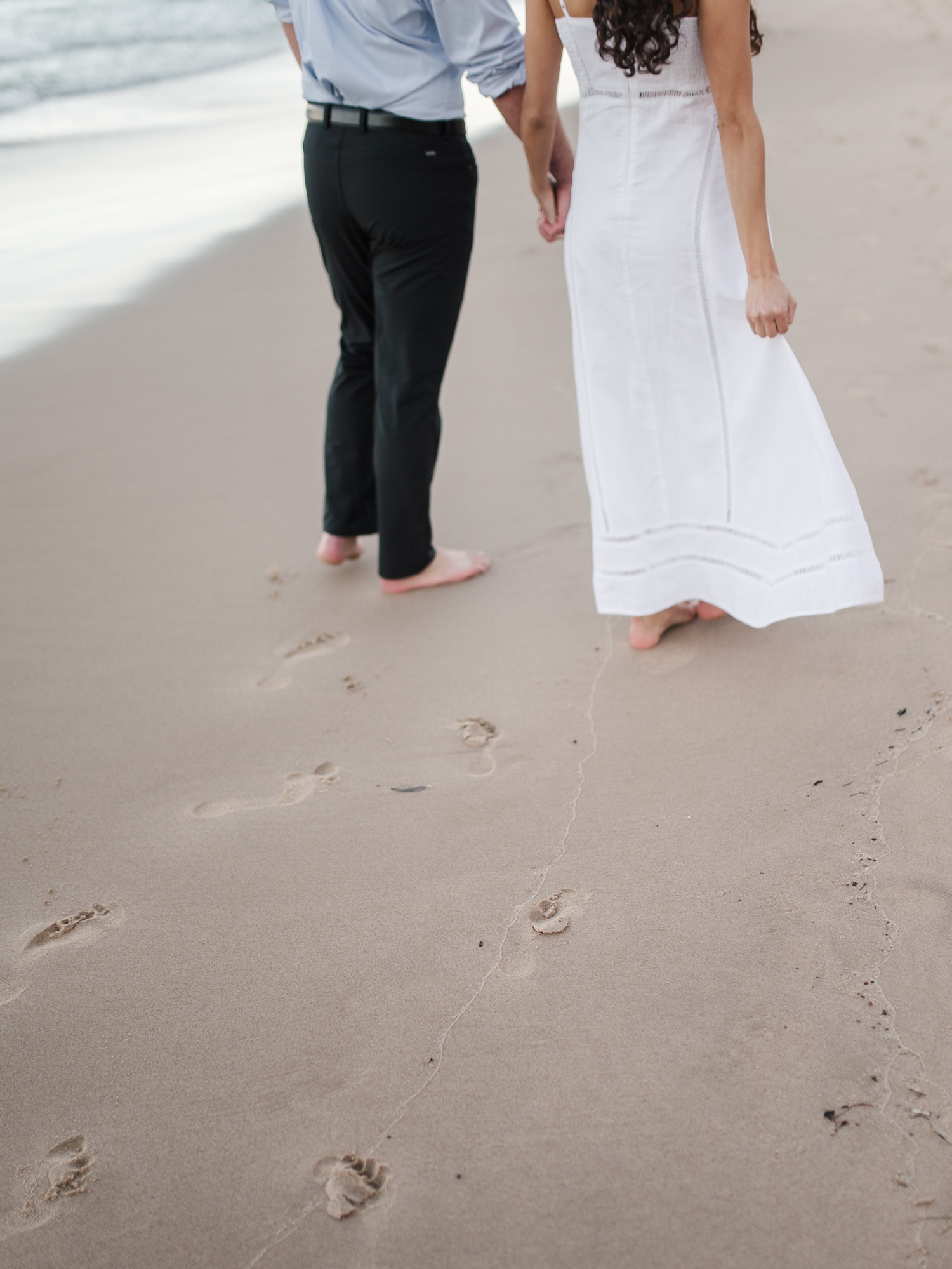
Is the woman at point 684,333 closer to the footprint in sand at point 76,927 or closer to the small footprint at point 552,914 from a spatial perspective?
the small footprint at point 552,914

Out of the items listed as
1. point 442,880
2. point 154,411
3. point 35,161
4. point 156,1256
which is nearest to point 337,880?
point 442,880

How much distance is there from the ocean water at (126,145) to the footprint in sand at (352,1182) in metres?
4.04

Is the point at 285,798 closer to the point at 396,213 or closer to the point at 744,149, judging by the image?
the point at 396,213

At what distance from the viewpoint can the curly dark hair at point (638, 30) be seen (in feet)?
5.12

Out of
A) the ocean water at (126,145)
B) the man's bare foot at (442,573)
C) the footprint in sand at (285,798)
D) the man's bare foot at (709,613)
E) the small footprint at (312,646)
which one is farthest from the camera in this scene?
the ocean water at (126,145)

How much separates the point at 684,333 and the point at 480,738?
908mm

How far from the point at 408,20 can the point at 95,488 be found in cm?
183

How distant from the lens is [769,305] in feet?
5.71

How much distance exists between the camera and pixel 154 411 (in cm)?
366

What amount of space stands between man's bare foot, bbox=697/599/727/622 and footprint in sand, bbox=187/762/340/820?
935 mm

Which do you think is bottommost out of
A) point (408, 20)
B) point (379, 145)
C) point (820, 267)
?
point (820, 267)

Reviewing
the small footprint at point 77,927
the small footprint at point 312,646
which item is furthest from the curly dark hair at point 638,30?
the small footprint at point 77,927

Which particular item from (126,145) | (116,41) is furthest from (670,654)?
(116,41)

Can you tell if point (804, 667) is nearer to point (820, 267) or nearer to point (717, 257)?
point (717, 257)
